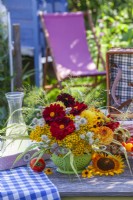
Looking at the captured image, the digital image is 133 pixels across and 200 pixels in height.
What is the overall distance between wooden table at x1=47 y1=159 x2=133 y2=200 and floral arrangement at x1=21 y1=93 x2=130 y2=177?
6 cm

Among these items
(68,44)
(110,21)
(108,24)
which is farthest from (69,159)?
(108,24)

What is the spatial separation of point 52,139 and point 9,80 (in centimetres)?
230

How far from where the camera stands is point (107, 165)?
2516mm

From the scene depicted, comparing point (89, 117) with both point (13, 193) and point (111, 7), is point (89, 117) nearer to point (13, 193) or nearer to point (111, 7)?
point (13, 193)

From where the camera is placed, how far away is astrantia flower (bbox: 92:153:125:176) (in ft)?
8.25

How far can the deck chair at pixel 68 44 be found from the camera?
5969 mm

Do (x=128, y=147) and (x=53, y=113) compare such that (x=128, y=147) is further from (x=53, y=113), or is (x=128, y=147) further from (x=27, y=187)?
(x=27, y=187)

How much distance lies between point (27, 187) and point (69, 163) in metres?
0.28

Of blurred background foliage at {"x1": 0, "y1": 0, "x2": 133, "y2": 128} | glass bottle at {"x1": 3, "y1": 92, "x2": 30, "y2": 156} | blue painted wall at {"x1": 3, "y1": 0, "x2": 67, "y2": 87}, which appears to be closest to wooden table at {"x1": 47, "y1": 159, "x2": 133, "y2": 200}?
glass bottle at {"x1": 3, "y1": 92, "x2": 30, "y2": 156}

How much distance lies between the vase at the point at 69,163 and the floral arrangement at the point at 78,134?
0.02m

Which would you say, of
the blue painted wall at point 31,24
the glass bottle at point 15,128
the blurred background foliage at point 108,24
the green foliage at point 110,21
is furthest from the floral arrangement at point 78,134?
the green foliage at point 110,21

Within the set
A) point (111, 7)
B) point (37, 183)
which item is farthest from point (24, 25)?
point (37, 183)

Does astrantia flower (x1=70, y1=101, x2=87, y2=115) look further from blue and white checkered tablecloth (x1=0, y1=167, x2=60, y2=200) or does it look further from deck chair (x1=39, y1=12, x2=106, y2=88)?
deck chair (x1=39, y1=12, x2=106, y2=88)

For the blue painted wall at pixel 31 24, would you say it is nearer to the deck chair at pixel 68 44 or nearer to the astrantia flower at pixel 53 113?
the deck chair at pixel 68 44
